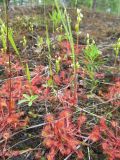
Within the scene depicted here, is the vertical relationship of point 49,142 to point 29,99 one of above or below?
below

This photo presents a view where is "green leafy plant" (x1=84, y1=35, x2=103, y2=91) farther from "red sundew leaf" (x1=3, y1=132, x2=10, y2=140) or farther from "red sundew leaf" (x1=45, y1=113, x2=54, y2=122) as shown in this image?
"red sundew leaf" (x1=3, y1=132, x2=10, y2=140)

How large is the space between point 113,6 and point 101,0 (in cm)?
188

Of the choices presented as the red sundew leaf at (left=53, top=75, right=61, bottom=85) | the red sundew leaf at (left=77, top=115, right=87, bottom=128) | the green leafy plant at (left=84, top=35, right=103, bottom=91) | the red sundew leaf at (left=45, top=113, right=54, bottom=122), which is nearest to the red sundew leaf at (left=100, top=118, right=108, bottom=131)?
the red sundew leaf at (left=77, top=115, right=87, bottom=128)

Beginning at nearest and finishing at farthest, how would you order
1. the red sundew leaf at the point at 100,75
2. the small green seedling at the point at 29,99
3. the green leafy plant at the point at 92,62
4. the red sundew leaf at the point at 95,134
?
the red sundew leaf at the point at 95,134 < the small green seedling at the point at 29,99 < the green leafy plant at the point at 92,62 < the red sundew leaf at the point at 100,75

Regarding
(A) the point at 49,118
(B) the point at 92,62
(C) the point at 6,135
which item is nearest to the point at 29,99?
(A) the point at 49,118

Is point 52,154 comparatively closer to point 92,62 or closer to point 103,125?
point 103,125

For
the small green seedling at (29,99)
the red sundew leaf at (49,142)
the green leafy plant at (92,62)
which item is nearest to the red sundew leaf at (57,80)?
the green leafy plant at (92,62)

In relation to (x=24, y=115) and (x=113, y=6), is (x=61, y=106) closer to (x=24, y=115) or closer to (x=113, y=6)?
(x=24, y=115)

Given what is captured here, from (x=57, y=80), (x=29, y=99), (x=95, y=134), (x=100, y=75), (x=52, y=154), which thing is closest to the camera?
(x=52, y=154)

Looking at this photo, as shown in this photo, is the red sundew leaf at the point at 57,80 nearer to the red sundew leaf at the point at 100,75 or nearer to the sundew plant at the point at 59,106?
the sundew plant at the point at 59,106

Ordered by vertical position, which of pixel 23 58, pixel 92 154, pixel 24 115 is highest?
pixel 23 58

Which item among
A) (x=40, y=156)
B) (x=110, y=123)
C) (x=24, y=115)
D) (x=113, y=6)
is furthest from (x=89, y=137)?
(x=113, y=6)

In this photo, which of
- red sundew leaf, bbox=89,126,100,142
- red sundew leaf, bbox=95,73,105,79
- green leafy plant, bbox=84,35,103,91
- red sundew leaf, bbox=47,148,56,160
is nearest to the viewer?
red sundew leaf, bbox=47,148,56,160

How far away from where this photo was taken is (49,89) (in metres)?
2.31
